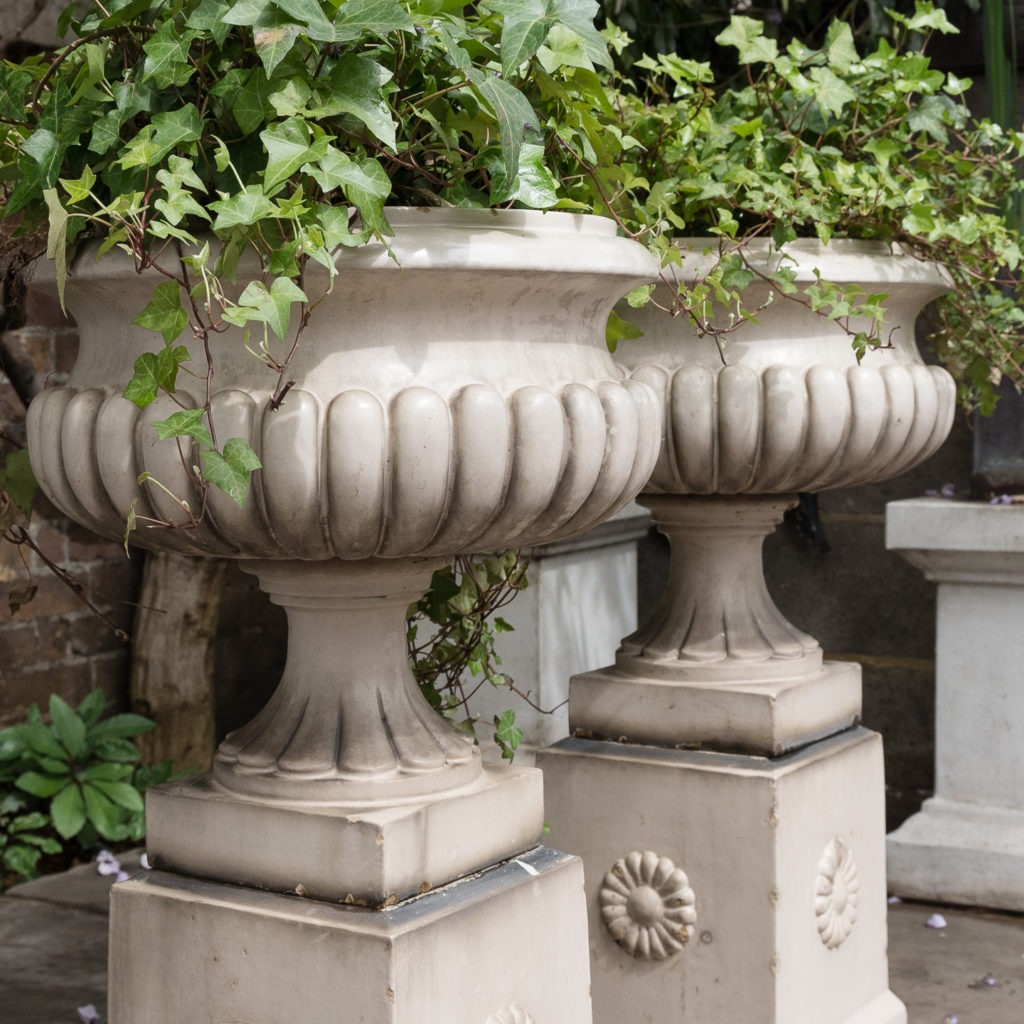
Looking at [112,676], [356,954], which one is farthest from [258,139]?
[112,676]

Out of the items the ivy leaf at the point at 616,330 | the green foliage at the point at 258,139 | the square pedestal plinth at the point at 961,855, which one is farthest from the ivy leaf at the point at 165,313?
the square pedestal plinth at the point at 961,855

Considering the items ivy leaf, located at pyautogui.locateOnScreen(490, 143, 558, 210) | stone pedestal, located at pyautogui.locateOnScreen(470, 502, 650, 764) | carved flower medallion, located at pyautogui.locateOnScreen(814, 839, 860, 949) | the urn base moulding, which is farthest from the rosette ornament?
stone pedestal, located at pyautogui.locateOnScreen(470, 502, 650, 764)

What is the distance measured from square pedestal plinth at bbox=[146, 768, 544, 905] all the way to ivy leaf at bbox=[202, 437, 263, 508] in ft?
0.97

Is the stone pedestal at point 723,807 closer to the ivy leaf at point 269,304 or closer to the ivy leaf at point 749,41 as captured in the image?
the ivy leaf at point 749,41

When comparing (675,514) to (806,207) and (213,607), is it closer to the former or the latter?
(806,207)

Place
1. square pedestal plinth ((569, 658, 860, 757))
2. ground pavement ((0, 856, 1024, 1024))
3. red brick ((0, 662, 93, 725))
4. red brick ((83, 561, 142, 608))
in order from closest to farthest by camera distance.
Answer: square pedestal plinth ((569, 658, 860, 757))
ground pavement ((0, 856, 1024, 1024))
red brick ((0, 662, 93, 725))
red brick ((83, 561, 142, 608))

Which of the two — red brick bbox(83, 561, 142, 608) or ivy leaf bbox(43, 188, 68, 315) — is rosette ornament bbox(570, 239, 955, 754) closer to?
ivy leaf bbox(43, 188, 68, 315)

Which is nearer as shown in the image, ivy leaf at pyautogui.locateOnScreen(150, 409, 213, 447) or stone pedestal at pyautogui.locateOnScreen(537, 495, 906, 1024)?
ivy leaf at pyautogui.locateOnScreen(150, 409, 213, 447)

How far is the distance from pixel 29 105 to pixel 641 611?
7.20 feet

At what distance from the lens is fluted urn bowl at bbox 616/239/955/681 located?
1491 mm

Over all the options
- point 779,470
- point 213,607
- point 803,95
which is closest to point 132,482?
point 779,470

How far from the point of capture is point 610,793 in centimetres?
163

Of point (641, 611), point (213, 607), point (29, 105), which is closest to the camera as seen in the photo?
point (29, 105)

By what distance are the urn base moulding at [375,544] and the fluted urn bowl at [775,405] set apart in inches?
12.3
